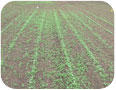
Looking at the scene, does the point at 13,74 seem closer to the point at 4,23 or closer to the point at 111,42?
the point at 111,42

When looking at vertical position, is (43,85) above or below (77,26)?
below

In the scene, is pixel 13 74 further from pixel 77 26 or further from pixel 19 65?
pixel 77 26

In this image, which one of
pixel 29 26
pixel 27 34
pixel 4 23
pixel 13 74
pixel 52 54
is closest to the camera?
pixel 13 74

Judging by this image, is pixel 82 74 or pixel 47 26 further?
pixel 47 26

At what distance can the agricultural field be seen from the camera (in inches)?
152

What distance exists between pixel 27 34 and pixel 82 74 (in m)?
3.56

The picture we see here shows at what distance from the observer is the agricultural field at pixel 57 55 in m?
3.87

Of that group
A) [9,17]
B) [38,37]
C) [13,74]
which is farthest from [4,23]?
[13,74]

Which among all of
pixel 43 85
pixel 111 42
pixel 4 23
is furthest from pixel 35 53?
pixel 4 23

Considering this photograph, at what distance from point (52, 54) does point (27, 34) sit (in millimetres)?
2167

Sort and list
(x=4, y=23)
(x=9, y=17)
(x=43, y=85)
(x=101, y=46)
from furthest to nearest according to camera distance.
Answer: (x=9, y=17) → (x=4, y=23) → (x=101, y=46) → (x=43, y=85)

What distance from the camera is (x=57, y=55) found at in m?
5.04

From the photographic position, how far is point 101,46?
A: 18.6 feet

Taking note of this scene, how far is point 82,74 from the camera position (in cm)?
411
